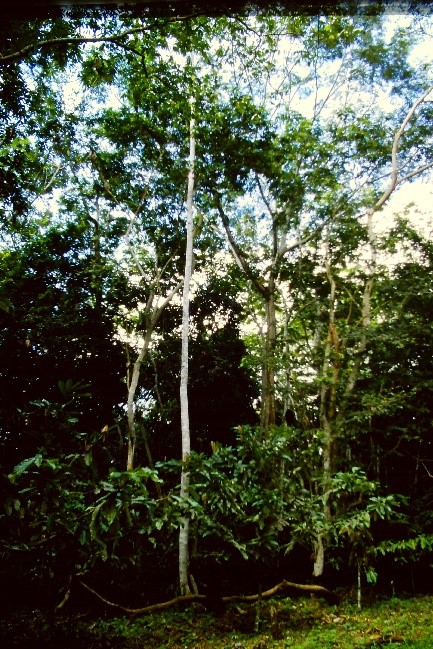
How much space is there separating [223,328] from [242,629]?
24.1 ft

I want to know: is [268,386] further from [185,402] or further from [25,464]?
[25,464]

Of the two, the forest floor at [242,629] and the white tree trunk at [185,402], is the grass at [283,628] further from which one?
the white tree trunk at [185,402]

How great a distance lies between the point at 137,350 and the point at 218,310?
102 inches

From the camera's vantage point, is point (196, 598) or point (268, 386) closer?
point (196, 598)

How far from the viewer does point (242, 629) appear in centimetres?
480

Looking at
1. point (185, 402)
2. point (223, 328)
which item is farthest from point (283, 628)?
point (223, 328)

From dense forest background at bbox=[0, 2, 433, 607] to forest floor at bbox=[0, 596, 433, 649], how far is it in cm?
45

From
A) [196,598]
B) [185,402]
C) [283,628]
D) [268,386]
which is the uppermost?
[268,386]

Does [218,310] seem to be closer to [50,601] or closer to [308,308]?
[308,308]

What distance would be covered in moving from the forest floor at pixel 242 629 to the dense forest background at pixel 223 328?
1.47ft

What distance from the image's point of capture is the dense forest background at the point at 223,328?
166 inches

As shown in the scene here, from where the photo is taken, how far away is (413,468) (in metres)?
7.96

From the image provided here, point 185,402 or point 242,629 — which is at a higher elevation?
point 185,402

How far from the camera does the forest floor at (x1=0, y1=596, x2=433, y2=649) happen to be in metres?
4.06
